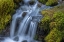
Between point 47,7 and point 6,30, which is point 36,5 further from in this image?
point 6,30

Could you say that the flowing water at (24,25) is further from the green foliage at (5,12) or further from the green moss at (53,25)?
the green moss at (53,25)

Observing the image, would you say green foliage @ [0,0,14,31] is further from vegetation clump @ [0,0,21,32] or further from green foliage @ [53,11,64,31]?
green foliage @ [53,11,64,31]

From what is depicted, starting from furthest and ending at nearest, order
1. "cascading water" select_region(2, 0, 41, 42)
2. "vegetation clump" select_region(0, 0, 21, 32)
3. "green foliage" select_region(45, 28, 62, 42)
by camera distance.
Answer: "vegetation clump" select_region(0, 0, 21, 32), "cascading water" select_region(2, 0, 41, 42), "green foliage" select_region(45, 28, 62, 42)

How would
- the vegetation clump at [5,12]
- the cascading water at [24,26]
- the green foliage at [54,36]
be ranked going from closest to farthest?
the green foliage at [54,36], the cascading water at [24,26], the vegetation clump at [5,12]

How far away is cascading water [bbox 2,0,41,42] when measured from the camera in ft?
32.4

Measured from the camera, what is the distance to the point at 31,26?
32.3 feet

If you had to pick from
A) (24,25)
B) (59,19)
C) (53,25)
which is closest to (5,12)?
(24,25)

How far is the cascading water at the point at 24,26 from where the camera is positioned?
988cm

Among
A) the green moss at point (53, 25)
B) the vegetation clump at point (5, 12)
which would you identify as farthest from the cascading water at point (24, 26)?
the green moss at point (53, 25)

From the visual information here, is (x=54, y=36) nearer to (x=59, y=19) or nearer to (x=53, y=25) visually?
(x=53, y=25)

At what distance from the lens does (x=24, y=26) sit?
10.1m

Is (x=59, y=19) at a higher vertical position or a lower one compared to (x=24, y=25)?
higher

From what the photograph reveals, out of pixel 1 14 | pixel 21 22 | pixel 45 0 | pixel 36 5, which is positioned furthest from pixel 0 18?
pixel 45 0

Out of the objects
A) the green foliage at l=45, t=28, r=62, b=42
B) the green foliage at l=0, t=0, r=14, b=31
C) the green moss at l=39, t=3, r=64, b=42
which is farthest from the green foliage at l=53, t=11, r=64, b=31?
the green foliage at l=0, t=0, r=14, b=31
